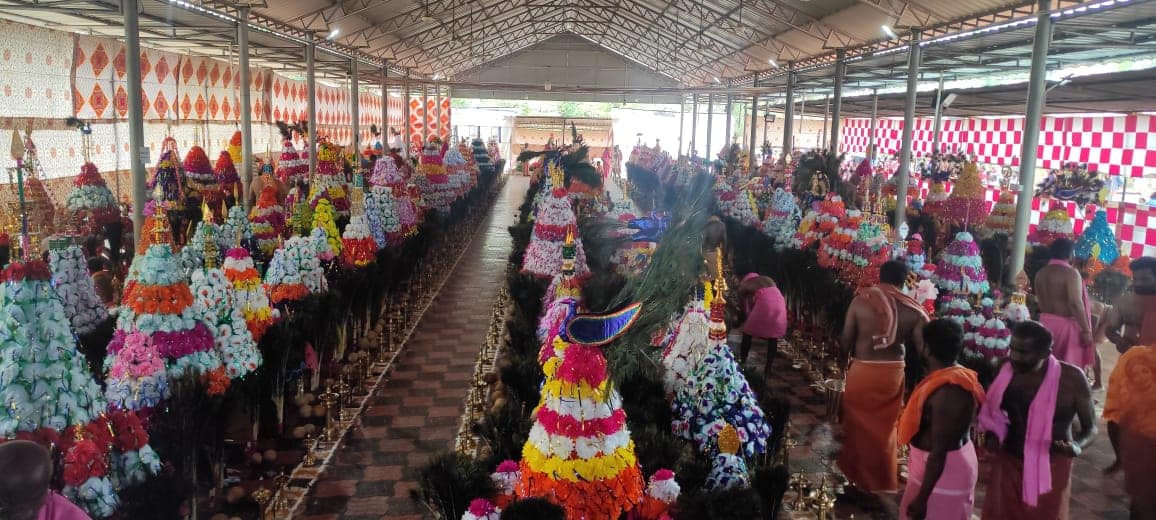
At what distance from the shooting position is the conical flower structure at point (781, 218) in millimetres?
7703

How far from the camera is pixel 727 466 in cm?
289

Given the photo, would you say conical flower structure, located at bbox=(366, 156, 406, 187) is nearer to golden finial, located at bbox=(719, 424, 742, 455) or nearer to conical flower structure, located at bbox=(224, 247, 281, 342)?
conical flower structure, located at bbox=(224, 247, 281, 342)

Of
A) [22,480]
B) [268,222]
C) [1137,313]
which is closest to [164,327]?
[22,480]

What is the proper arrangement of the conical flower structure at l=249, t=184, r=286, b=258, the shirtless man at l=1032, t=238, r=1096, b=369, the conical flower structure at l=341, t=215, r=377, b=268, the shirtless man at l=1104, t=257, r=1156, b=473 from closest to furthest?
the shirtless man at l=1104, t=257, r=1156, b=473
the shirtless man at l=1032, t=238, r=1096, b=369
the conical flower structure at l=341, t=215, r=377, b=268
the conical flower structure at l=249, t=184, r=286, b=258

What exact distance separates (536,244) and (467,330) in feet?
4.75

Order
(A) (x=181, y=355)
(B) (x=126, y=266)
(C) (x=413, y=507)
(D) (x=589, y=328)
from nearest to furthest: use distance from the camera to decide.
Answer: (D) (x=589, y=328)
(A) (x=181, y=355)
(C) (x=413, y=507)
(B) (x=126, y=266)

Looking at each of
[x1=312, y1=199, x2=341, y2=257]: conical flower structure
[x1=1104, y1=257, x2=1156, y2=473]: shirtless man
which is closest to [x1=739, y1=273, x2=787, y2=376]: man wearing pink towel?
[x1=1104, y1=257, x2=1156, y2=473]: shirtless man

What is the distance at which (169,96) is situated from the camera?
11523mm

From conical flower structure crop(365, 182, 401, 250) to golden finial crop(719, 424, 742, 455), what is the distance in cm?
450

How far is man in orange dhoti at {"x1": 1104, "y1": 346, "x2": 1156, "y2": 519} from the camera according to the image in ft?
10.1

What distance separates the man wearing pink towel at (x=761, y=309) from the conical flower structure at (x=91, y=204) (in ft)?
18.0

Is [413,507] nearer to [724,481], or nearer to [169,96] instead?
[724,481]

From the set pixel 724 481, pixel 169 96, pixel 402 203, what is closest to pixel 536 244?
pixel 402 203

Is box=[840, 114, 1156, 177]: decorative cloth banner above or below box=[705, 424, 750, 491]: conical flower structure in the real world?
above
